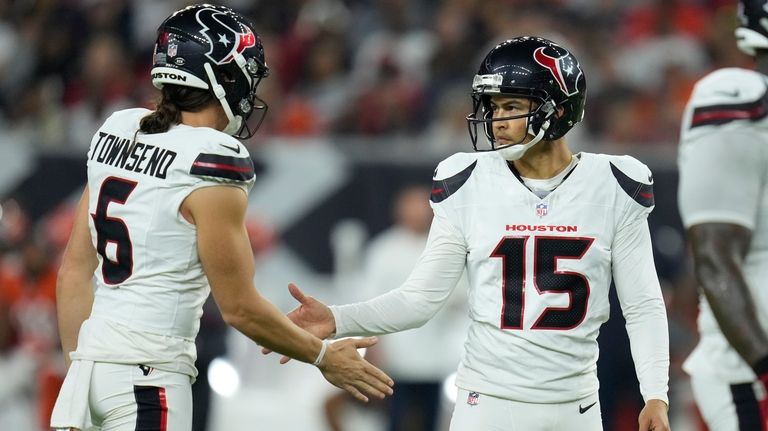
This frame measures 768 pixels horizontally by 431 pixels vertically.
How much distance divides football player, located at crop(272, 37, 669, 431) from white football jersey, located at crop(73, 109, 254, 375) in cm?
50

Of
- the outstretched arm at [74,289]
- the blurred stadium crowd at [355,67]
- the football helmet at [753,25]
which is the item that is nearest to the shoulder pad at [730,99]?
the football helmet at [753,25]

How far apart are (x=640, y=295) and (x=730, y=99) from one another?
2.24 ft

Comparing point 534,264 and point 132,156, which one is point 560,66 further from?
point 132,156

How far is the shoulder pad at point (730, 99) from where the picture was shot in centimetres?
360

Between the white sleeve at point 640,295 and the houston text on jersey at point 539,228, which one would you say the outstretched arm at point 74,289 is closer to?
the houston text on jersey at point 539,228

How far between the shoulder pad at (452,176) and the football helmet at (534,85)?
70 mm

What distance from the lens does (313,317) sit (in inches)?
163

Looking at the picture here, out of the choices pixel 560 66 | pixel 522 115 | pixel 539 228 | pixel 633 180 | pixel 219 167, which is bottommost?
pixel 539 228

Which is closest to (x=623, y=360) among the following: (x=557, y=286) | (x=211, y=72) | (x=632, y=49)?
(x=632, y=49)

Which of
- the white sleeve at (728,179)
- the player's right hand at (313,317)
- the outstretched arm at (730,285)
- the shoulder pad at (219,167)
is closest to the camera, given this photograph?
the outstretched arm at (730,285)

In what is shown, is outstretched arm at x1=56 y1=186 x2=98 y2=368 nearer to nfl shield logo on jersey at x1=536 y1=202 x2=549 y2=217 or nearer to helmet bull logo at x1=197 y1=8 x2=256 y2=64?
helmet bull logo at x1=197 y1=8 x2=256 y2=64

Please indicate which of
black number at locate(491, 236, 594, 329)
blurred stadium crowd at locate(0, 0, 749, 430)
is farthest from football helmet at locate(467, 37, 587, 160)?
blurred stadium crowd at locate(0, 0, 749, 430)

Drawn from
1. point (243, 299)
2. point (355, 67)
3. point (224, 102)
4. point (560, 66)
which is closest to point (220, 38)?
point (224, 102)

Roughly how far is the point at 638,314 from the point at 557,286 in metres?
0.27
